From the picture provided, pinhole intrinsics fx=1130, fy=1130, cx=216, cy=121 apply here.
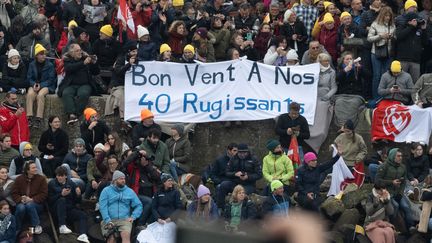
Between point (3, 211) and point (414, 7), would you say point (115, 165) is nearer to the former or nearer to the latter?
point (3, 211)

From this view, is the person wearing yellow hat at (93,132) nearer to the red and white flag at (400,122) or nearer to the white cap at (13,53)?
the white cap at (13,53)

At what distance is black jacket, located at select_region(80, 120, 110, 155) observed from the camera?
56.9 feet

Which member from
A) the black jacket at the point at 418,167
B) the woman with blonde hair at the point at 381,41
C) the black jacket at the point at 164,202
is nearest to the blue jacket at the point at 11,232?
the black jacket at the point at 164,202

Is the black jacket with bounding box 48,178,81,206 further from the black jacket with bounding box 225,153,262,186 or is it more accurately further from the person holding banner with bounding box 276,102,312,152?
the person holding banner with bounding box 276,102,312,152

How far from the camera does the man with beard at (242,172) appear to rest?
16.2 m

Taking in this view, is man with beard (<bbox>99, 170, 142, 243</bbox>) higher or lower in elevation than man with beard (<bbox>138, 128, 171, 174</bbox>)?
lower

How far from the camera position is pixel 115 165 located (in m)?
16.4

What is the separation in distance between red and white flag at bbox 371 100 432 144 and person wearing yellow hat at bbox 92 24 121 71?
14.6 feet

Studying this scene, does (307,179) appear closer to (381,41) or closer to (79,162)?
(381,41)

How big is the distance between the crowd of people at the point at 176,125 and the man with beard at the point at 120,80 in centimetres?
3

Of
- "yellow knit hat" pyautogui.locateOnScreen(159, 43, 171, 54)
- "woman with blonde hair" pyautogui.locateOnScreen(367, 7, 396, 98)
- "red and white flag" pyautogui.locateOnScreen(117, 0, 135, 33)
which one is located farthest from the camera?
"red and white flag" pyautogui.locateOnScreen(117, 0, 135, 33)

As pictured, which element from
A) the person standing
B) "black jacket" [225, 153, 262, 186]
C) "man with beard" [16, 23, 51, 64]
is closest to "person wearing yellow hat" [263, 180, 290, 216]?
"black jacket" [225, 153, 262, 186]

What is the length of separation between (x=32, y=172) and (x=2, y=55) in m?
3.99

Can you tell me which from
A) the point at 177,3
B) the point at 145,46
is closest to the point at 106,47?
the point at 145,46
